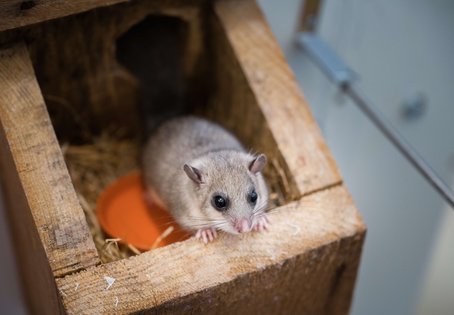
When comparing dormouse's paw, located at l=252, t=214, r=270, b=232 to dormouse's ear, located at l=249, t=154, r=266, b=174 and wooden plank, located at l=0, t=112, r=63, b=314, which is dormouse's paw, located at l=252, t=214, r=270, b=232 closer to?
dormouse's ear, located at l=249, t=154, r=266, b=174

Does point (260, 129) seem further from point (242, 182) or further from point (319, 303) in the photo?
point (319, 303)

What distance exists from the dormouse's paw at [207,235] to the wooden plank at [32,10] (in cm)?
93

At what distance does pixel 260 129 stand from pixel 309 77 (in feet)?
3.43

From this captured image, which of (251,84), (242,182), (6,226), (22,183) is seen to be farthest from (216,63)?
(6,226)

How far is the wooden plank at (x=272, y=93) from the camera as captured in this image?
7.75 ft

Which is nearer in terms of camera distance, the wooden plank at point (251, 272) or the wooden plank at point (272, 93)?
the wooden plank at point (251, 272)

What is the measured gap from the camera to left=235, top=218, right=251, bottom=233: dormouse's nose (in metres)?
2.15

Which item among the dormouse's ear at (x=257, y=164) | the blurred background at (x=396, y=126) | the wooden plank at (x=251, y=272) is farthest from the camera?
the blurred background at (x=396, y=126)

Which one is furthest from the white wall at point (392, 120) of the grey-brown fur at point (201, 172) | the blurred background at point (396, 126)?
the grey-brown fur at point (201, 172)

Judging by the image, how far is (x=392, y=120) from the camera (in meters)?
3.90

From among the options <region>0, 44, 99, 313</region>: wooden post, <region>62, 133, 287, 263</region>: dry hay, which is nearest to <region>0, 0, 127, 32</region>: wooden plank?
<region>0, 44, 99, 313</region>: wooden post

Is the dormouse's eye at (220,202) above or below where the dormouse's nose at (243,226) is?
above

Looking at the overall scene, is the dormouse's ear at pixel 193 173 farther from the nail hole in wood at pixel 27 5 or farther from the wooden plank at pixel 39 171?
the nail hole in wood at pixel 27 5

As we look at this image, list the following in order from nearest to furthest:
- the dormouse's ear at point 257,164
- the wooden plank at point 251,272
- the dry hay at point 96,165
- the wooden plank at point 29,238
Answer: the wooden plank at point 251,272
the wooden plank at point 29,238
the dormouse's ear at point 257,164
the dry hay at point 96,165
